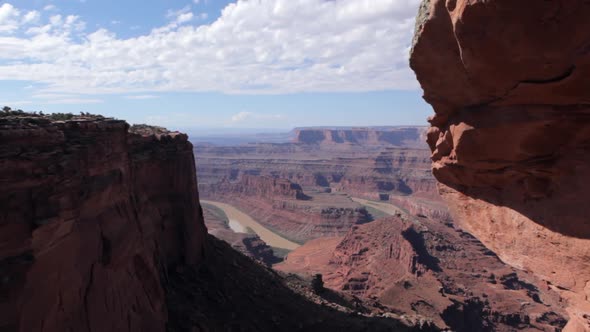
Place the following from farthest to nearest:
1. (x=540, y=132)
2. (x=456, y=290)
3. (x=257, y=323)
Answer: (x=456, y=290) → (x=257, y=323) → (x=540, y=132)

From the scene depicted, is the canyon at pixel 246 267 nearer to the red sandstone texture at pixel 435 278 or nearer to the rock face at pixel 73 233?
the rock face at pixel 73 233

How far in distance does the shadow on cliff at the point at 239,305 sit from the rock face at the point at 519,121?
13.3 m

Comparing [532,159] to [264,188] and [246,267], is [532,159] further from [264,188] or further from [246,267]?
[264,188]

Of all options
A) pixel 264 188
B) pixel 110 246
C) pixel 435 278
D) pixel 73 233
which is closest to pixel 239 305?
pixel 110 246

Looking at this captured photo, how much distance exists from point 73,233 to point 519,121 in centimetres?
1198

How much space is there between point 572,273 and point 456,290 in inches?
1642

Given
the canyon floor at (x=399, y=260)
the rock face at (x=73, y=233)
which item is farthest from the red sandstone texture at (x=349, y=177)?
the rock face at (x=73, y=233)

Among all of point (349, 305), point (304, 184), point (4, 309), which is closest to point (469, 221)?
point (4, 309)

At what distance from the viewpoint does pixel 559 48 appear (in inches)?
277

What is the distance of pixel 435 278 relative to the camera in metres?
48.0

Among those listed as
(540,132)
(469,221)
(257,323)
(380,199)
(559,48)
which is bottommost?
(380,199)

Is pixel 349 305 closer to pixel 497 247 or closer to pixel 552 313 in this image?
pixel 497 247

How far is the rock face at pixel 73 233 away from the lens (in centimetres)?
962

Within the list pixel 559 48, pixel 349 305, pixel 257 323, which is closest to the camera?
pixel 559 48
